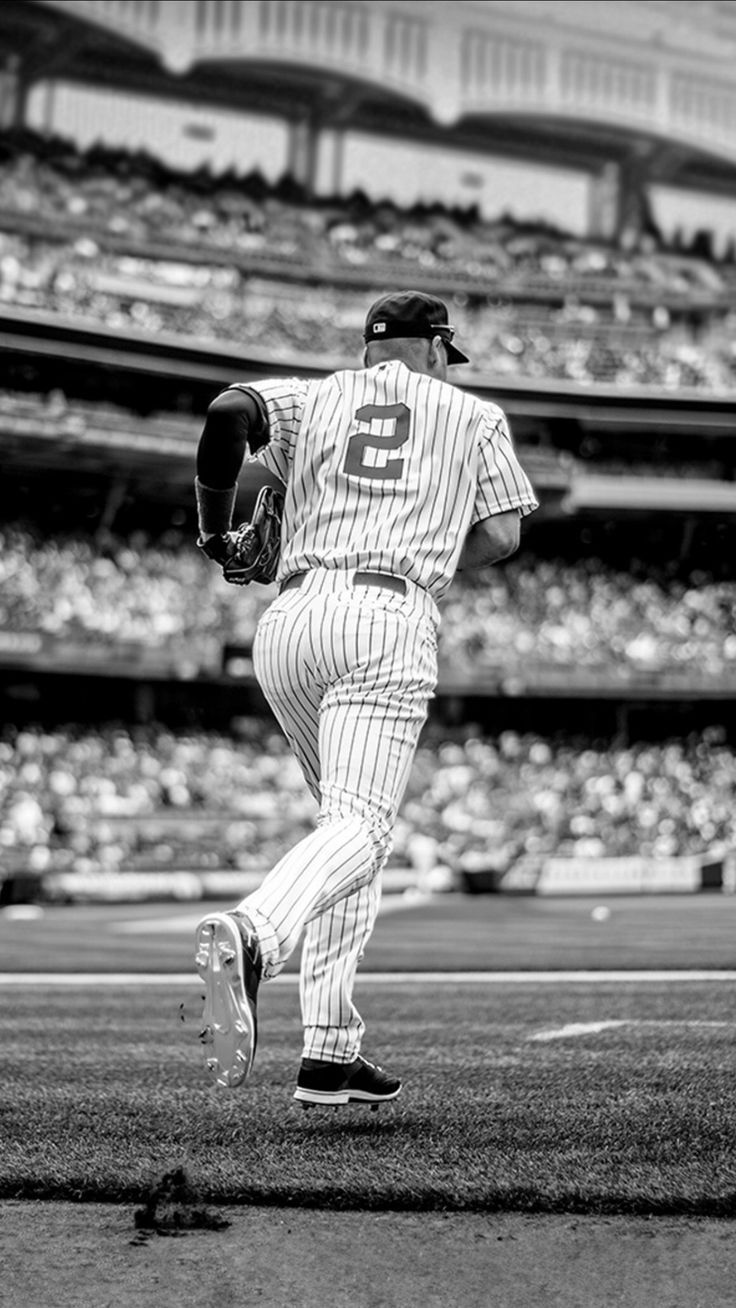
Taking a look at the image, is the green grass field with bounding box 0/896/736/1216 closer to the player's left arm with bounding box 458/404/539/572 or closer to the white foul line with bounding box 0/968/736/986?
the white foul line with bounding box 0/968/736/986

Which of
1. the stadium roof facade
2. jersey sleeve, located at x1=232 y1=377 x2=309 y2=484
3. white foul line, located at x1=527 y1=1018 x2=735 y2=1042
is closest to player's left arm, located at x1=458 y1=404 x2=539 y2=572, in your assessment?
jersey sleeve, located at x1=232 y1=377 x2=309 y2=484

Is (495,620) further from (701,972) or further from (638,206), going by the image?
(701,972)

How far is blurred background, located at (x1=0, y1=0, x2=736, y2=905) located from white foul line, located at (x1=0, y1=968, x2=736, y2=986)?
12.8 metres

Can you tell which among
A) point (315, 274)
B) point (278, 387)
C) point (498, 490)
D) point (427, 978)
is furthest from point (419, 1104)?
point (315, 274)

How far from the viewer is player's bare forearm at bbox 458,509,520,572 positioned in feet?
13.1

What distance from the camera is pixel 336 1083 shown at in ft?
12.2

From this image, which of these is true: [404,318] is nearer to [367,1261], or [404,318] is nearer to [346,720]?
[346,720]

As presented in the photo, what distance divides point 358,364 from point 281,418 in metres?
27.8

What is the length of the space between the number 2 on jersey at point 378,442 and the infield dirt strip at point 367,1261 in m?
1.78

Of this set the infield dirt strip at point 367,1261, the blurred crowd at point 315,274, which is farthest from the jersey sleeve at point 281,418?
the blurred crowd at point 315,274

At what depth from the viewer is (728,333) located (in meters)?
38.8

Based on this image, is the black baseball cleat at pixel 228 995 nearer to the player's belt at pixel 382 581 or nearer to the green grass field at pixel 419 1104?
the green grass field at pixel 419 1104

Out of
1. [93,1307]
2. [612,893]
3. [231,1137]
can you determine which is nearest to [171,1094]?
[231,1137]

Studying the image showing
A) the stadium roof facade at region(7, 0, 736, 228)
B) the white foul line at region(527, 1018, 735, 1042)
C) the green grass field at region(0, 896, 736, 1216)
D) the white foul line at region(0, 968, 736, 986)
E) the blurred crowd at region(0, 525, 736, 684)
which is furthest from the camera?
the stadium roof facade at region(7, 0, 736, 228)
